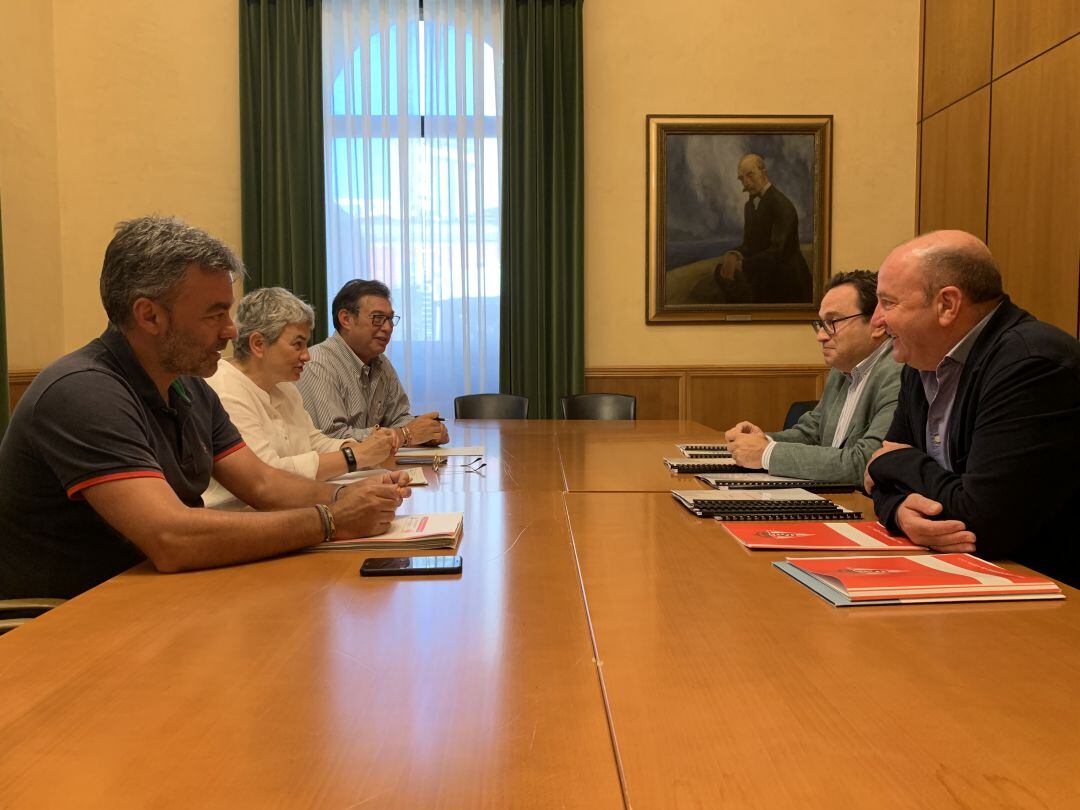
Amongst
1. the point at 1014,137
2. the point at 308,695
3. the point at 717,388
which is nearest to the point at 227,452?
the point at 308,695

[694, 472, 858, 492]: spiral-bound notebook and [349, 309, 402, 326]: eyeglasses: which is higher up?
[349, 309, 402, 326]: eyeglasses

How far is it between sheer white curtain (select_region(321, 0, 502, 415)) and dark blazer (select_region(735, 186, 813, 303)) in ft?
6.06

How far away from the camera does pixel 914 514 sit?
1.86 metres

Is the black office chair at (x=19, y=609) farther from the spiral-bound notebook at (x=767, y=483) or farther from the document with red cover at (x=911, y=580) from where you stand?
the spiral-bound notebook at (x=767, y=483)

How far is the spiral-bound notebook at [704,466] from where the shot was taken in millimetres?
2970

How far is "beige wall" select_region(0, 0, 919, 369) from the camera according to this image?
620cm

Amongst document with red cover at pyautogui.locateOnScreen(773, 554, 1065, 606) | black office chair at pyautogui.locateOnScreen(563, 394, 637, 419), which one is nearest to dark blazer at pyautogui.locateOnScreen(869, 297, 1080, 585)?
document with red cover at pyautogui.locateOnScreen(773, 554, 1065, 606)

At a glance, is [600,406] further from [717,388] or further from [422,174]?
[422,174]

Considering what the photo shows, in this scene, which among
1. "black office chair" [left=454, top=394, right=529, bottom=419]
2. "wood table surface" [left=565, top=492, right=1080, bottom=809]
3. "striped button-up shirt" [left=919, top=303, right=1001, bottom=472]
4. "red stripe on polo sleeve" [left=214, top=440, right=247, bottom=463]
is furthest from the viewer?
"black office chair" [left=454, top=394, right=529, bottom=419]

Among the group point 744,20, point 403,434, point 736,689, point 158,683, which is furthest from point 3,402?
point 744,20

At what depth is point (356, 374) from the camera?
14.2 ft

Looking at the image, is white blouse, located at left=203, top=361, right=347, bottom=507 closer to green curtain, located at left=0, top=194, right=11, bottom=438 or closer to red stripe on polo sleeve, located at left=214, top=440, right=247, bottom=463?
red stripe on polo sleeve, located at left=214, top=440, right=247, bottom=463

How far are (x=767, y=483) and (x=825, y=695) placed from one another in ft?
5.23

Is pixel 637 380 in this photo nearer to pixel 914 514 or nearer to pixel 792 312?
pixel 792 312
